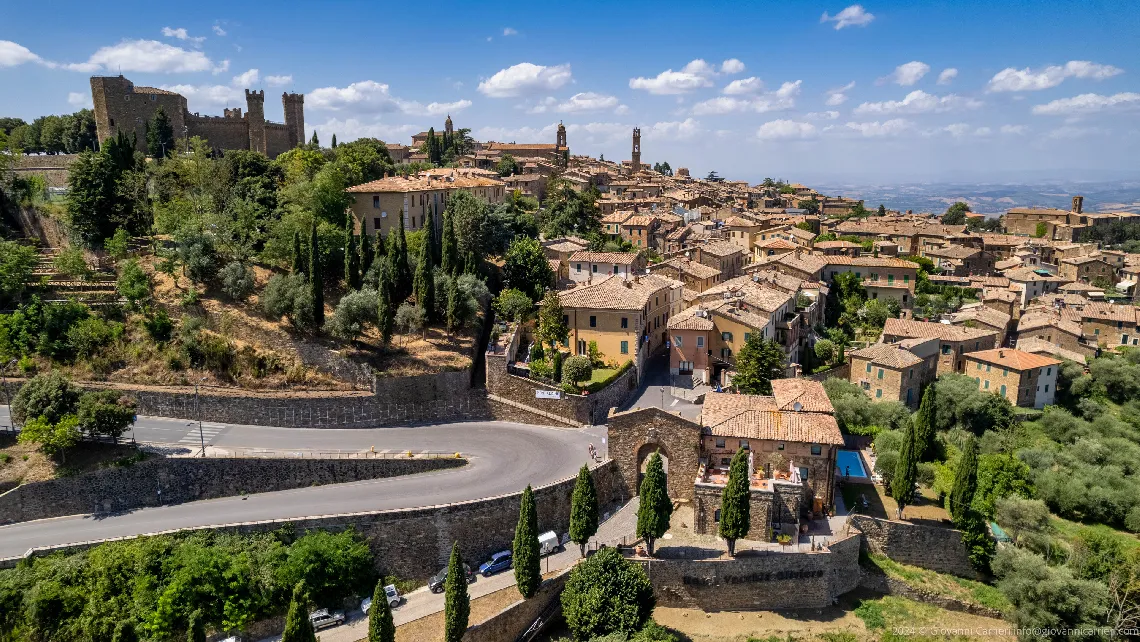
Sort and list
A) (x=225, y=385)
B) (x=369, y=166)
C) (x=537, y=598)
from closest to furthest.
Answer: (x=537, y=598) → (x=225, y=385) → (x=369, y=166)

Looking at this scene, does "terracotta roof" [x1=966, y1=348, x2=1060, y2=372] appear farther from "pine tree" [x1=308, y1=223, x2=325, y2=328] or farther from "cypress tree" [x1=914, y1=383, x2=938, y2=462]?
"pine tree" [x1=308, y1=223, x2=325, y2=328]

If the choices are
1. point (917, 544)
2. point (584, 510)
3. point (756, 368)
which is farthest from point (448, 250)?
point (917, 544)

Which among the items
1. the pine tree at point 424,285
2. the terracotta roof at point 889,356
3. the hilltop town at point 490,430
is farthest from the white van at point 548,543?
the terracotta roof at point 889,356

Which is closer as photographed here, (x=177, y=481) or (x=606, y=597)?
(x=606, y=597)

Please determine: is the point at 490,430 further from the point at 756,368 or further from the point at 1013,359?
the point at 1013,359

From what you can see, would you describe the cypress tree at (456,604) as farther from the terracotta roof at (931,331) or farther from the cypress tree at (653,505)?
the terracotta roof at (931,331)

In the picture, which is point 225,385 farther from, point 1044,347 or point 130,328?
point 1044,347

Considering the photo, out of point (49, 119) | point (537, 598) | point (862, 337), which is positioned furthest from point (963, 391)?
point (49, 119)
